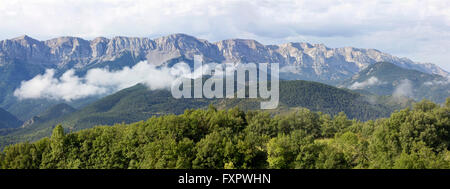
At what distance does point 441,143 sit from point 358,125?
113 ft

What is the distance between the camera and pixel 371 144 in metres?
71.3

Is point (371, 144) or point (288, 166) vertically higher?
point (371, 144)

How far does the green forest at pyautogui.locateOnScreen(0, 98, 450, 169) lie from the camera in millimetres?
69375

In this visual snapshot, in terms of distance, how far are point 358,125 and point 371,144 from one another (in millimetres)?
38265

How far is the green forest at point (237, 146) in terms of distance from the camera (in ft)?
228

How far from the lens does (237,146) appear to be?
75375 millimetres
